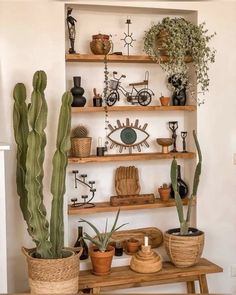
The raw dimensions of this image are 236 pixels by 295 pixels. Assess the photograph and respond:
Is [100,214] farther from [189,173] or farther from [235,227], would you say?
[235,227]

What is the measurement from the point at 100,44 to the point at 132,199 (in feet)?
4.18

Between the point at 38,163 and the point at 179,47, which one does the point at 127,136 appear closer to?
the point at 179,47

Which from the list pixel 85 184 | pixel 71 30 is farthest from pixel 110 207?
pixel 71 30

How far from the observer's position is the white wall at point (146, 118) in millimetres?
3324

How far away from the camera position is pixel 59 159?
3039 millimetres

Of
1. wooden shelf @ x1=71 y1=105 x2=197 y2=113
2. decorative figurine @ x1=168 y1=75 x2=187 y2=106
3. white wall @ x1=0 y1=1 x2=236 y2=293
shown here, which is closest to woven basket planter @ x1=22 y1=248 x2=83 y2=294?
white wall @ x1=0 y1=1 x2=236 y2=293

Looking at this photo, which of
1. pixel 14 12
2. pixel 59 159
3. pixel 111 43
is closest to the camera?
pixel 59 159

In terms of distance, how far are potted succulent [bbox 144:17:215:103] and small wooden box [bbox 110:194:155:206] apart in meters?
0.99

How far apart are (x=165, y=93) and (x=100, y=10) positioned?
896mm

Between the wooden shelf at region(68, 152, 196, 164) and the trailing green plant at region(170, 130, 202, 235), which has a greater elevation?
the wooden shelf at region(68, 152, 196, 164)

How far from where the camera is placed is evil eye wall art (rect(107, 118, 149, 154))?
379 cm

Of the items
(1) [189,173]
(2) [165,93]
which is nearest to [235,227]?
(1) [189,173]

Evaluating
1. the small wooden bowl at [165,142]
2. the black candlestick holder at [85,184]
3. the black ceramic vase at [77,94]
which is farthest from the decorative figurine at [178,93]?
the black candlestick holder at [85,184]

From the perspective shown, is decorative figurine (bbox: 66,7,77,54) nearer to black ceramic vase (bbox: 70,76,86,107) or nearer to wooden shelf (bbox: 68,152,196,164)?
black ceramic vase (bbox: 70,76,86,107)
